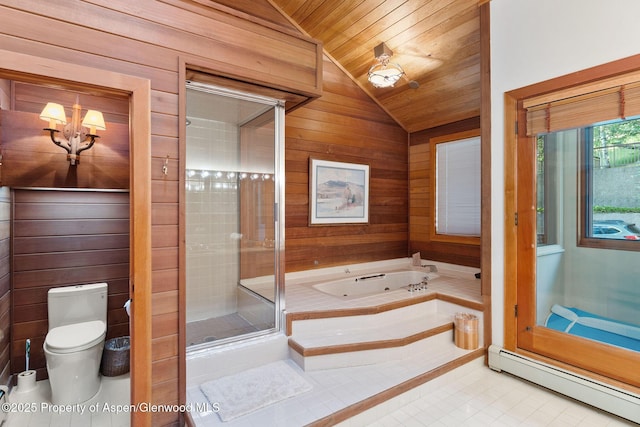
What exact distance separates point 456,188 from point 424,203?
0.50 meters

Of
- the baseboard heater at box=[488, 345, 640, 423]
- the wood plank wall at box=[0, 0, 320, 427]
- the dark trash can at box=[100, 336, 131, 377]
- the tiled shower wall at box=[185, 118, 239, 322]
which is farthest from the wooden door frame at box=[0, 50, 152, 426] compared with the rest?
the baseboard heater at box=[488, 345, 640, 423]

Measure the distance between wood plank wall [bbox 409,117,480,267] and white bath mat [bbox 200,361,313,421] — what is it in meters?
2.65

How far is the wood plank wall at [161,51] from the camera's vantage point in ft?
4.89

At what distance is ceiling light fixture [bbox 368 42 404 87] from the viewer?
3.18 m

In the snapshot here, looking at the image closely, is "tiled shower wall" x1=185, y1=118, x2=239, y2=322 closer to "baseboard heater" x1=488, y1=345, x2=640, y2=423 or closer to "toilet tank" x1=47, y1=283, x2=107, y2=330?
"toilet tank" x1=47, y1=283, x2=107, y2=330

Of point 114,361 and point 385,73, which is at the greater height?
point 385,73

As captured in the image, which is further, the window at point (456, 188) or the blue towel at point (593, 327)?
the window at point (456, 188)

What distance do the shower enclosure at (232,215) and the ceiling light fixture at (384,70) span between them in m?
1.27

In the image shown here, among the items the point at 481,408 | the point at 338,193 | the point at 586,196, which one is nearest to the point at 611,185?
the point at 586,196

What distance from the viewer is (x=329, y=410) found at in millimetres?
1835

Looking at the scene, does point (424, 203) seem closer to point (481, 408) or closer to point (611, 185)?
point (611, 185)

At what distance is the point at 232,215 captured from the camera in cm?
304

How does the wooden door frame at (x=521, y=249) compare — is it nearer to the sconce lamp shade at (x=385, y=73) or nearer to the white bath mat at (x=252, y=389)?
the sconce lamp shade at (x=385, y=73)

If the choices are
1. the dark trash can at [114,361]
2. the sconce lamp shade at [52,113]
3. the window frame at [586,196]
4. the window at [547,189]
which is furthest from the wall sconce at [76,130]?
the window frame at [586,196]
